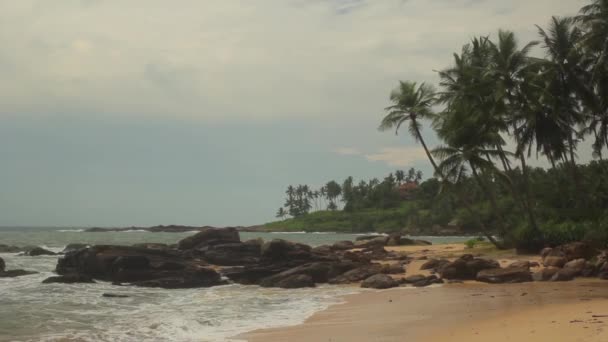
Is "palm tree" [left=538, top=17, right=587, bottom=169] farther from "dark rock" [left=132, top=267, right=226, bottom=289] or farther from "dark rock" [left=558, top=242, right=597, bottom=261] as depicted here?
"dark rock" [left=132, top=267, right=226, bottom=289]

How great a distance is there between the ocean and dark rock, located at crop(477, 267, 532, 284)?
498cm

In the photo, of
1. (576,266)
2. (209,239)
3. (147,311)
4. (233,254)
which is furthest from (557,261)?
(209,239)

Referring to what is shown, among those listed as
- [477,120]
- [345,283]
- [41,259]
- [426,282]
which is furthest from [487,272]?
[41,259]

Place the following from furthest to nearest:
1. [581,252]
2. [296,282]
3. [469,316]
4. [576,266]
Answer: [296,282] < [581,252] < [576,266] < [469,316]

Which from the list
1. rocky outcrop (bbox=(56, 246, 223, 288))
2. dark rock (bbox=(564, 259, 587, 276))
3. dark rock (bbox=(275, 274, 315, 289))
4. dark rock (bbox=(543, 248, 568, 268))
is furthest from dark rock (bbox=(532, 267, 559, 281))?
rocky outcrop (bbox=(56, 246, 223, 288))

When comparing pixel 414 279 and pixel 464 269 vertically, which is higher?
pixel 464 269

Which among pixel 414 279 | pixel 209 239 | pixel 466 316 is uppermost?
pixel 209 239

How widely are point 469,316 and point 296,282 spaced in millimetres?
11100

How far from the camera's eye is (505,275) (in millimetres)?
20172

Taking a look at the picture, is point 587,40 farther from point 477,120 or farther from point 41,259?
point 41,259

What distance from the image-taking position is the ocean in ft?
42.6

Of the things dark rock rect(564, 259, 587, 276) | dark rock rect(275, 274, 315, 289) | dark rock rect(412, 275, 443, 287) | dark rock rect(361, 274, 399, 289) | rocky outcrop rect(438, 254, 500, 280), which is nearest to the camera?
dark rock rect(564, 259, 587, 276)

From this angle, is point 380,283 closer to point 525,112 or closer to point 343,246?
point 525,112

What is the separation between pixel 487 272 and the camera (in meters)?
20.8
